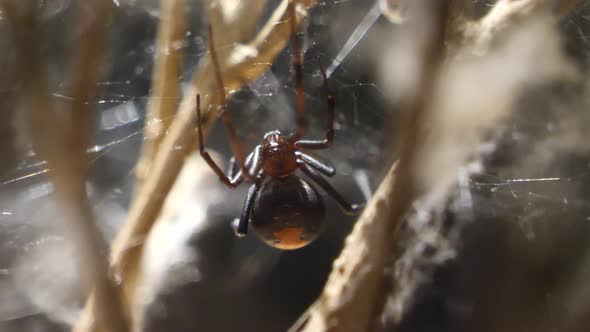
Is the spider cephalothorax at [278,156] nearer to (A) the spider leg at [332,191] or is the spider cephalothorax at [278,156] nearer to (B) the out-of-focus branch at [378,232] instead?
(A) the spider leg at [332,191]

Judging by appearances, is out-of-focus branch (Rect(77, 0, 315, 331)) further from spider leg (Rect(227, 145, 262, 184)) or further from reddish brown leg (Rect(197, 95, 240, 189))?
spider leg (Rect(227, 145, 262, 184))

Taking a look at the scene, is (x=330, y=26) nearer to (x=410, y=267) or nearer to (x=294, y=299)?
(x=410, y=267)

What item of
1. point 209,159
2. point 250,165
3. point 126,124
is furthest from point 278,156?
point 126,124

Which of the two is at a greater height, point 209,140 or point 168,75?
point 168,75

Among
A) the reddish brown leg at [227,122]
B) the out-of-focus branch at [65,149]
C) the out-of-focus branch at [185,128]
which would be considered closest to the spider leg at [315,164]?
the reddish brown leg at [227,122]

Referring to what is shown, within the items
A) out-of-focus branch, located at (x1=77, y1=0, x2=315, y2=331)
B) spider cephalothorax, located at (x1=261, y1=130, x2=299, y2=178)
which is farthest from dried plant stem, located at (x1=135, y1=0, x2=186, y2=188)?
spider cephalothorax, located at (x1=261, y1=130, x2=299, y2=178)

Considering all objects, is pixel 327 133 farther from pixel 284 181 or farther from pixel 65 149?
pixel 65 149
